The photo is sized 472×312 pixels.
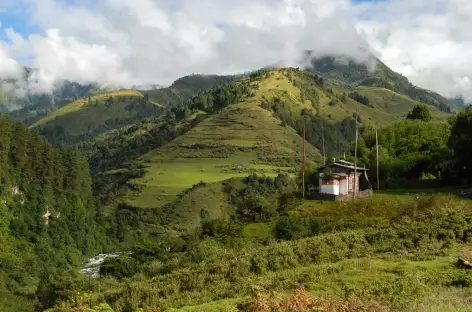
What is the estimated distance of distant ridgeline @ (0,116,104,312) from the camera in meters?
105

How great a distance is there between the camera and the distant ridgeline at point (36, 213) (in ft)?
344

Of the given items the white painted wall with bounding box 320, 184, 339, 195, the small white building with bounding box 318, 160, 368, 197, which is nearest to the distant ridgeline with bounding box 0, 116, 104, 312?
the white painted wall with bounding box 320, 184, 339, 195

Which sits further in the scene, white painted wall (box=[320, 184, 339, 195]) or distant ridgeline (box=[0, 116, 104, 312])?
distant ridgeline (box=[0, 116, 104, 312])

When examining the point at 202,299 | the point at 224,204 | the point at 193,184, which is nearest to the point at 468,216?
the point at 202,299

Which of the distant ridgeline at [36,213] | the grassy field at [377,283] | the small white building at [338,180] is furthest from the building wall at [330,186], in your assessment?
the distant ridgeline at [36,213]

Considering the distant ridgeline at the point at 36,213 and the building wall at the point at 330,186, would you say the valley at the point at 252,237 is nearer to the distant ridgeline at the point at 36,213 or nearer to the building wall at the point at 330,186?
the distant ridgeline at the point at 36,213

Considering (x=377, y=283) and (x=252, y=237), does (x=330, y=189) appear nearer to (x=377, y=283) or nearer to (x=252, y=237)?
(x=252, y=237)

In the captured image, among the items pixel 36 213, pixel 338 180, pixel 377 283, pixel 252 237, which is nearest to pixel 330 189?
pixel 338 180

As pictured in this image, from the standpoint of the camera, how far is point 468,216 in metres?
33.8

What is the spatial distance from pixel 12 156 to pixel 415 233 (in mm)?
105628

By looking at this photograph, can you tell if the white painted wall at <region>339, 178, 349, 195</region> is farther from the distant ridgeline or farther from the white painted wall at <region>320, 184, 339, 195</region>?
the distant ridgeline

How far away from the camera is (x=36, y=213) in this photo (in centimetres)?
11956

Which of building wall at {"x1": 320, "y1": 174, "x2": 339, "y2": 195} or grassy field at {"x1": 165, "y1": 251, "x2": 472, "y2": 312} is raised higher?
building wall at {"x1": 320, "y1": 174, "x2": 339, "y2": 195}

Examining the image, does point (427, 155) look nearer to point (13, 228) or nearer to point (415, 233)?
point (415, 233)
